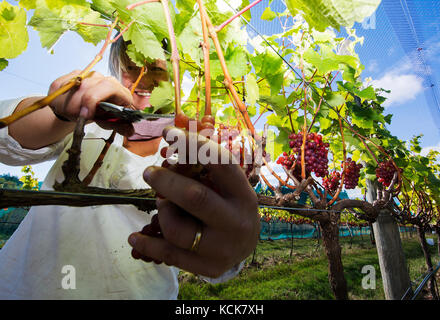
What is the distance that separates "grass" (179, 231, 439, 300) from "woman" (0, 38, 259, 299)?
103 inches

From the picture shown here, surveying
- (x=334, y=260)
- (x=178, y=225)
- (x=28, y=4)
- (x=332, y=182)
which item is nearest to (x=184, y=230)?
(x=178, y=225)

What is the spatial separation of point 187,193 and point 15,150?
0.33 meters

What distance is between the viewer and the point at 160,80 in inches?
20.1

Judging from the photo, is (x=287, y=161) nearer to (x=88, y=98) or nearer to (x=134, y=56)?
(x=134, y=56)

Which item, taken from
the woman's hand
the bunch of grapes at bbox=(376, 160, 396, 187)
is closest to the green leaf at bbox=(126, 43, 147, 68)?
the woman's hand

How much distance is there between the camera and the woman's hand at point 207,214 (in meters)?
0.18

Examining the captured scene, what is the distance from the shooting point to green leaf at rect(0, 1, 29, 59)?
1.10ft

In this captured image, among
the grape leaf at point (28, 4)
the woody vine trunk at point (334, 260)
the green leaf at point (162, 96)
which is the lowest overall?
the woody vine trunk at point (334, 260)

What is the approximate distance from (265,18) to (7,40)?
82 cm

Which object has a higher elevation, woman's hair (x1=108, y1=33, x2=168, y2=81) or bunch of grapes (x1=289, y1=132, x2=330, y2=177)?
woman's hair (x1=108, y1=33, x2=168, y2=81)

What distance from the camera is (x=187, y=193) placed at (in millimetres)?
A: 176

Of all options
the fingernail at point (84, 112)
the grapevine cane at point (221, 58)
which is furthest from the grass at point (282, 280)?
the fingernail at point (84, 112)

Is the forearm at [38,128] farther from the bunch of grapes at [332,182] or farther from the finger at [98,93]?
the bunch of grapes at [332,182]

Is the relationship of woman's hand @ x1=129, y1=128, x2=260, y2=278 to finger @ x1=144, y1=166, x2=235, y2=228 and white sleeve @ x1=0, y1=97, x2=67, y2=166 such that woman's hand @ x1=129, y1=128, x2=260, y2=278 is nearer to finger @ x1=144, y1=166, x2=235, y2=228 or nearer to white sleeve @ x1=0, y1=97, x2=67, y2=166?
finger @ x1=144, y1=166, x2=235, y2=228
